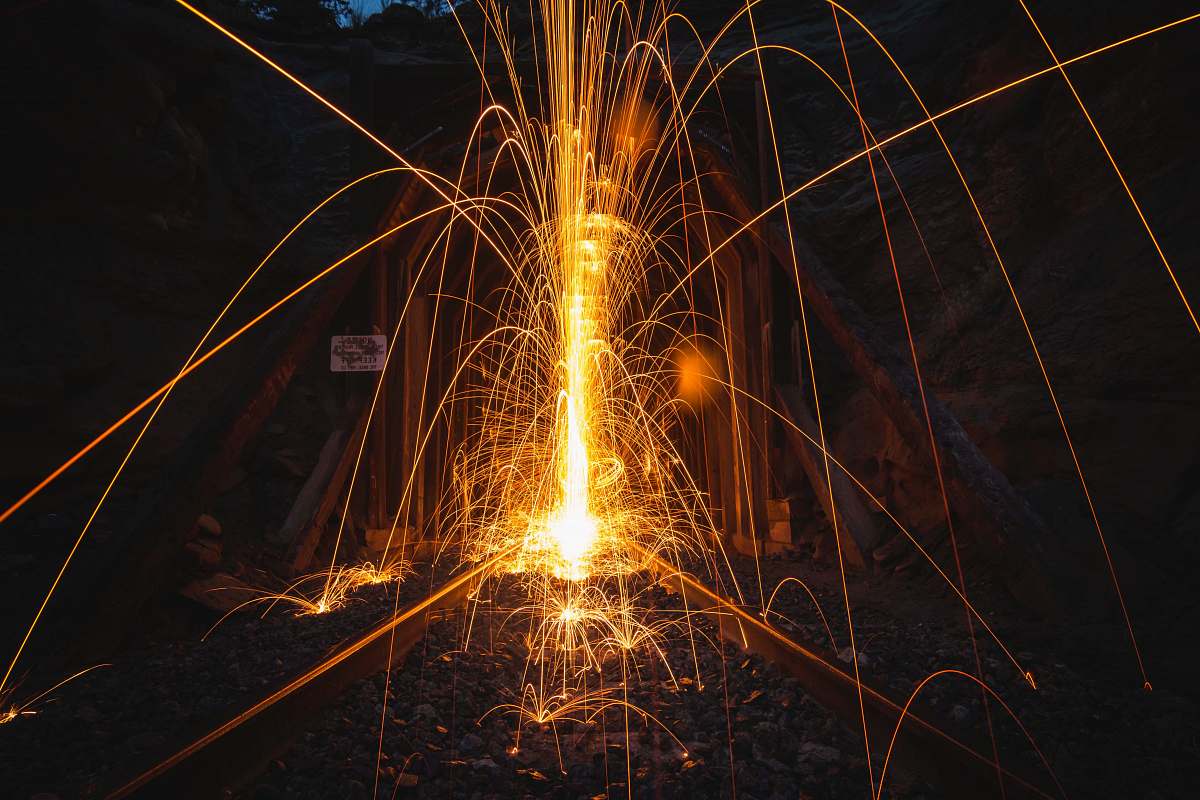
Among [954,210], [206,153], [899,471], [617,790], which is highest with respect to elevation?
[206,153]

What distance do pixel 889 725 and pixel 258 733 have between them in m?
1.77

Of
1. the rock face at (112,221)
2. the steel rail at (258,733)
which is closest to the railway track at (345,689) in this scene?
the steel rail at (258,733)

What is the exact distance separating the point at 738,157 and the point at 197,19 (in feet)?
18.0

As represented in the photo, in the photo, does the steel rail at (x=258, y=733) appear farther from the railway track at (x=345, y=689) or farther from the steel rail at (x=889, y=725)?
the steel rail at (x=889, y=725)

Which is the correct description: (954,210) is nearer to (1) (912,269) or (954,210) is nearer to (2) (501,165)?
(1) (912,269)

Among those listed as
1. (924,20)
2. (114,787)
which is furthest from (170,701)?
(924,20)

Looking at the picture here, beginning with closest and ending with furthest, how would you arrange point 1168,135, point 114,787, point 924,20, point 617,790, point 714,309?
point 114,787
point 617,790
point 1168,135
point 924,20
point 714,309

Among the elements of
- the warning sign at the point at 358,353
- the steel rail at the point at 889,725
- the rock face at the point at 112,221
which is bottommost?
the steel rail at the point at 889,725

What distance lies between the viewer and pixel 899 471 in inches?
182

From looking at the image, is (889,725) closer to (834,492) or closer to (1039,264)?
(834,492)

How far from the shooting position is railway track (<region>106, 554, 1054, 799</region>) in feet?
4.60

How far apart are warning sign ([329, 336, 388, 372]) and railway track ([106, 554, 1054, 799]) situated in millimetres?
2775

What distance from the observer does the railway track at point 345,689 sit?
4.60ft

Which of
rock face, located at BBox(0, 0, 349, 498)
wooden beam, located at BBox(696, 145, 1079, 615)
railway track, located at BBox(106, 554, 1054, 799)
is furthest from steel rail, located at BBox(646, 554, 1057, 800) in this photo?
rock face, located at BBox(0, 0, 349, 498)
